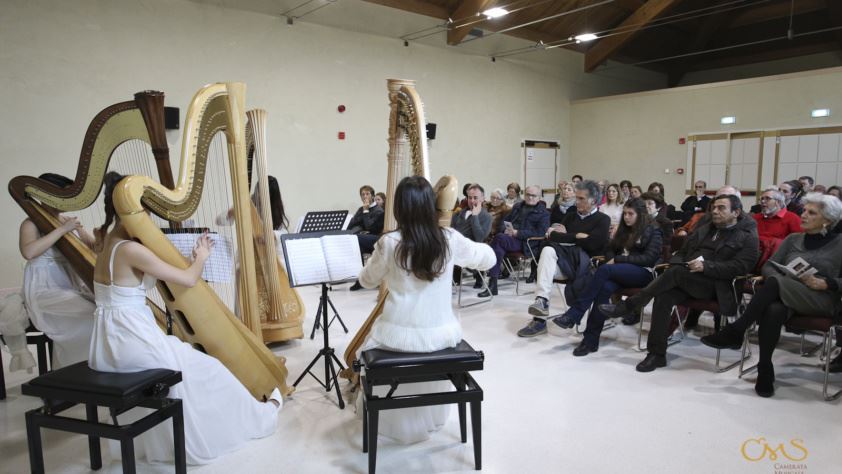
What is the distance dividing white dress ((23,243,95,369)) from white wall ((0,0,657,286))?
10.7ft

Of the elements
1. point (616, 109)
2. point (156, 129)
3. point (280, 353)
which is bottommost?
point (280, 353)

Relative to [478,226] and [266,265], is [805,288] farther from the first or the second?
[266,265]

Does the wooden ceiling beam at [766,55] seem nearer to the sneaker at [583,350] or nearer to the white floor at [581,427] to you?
the white floor at [581,427]

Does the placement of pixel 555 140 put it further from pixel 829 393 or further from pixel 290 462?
pixel 290 462

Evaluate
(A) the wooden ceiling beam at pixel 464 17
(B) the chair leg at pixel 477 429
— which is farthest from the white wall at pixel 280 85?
(B) the chair leg at pixel 477 429

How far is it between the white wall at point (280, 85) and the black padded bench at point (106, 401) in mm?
4445

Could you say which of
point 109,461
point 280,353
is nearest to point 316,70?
point 280,353

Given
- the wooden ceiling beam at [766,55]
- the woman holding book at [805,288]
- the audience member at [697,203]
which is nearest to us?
the woman holding book at [805,288]

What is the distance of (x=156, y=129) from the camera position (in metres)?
2.73

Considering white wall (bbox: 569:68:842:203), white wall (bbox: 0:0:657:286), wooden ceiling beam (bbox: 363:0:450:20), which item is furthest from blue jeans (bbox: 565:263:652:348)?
white wall (bbox: 569:68:842:203)

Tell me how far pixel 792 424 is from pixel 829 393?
590 mm

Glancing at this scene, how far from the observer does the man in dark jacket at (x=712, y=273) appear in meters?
3.44

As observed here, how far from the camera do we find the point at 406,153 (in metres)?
3.00

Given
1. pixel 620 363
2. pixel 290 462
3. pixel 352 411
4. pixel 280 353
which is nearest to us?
pixel 290 462
